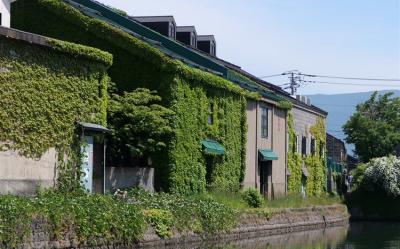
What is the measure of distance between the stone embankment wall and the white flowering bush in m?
5.11

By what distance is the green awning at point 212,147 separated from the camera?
3722cm

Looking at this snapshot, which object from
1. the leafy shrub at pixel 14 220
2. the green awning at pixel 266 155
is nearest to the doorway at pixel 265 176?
the green awning at pixel 266 155

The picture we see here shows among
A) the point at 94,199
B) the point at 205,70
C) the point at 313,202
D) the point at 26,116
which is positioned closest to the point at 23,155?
the point at 26,116

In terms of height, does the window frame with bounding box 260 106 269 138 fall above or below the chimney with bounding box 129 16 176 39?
below

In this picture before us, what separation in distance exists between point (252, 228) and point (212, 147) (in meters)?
5.59

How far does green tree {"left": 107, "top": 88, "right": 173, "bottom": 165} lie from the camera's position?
105 feet

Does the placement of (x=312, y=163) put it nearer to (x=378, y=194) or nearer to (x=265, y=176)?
(x=378, y=194)

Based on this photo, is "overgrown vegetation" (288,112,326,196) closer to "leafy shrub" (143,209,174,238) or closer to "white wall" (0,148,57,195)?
"leafy shrub" (143,209,174,238)

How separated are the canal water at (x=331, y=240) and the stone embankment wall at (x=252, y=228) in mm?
574

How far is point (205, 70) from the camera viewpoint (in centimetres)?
3959

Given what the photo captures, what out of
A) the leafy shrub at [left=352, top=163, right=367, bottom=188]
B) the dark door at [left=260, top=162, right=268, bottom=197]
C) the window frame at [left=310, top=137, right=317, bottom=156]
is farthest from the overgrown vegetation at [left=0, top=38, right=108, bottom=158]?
the leafy shrub at [left=352, top=163, right=367, bottom=188]

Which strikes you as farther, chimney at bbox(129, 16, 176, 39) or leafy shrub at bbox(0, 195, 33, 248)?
chimney at bbox(129, 16, 176, 39)

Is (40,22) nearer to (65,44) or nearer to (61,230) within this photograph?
(65,44)

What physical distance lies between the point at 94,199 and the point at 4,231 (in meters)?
5.29
